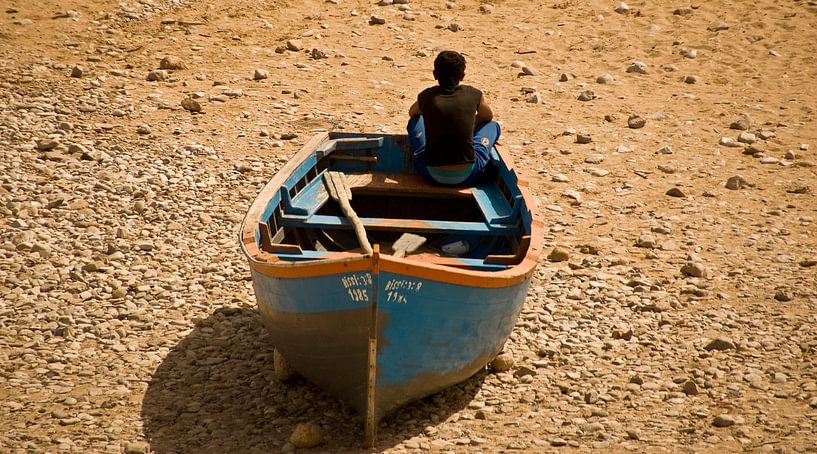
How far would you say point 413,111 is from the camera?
10211 mm

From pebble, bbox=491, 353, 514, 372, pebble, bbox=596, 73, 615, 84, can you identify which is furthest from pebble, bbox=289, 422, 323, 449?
pebble, bbox=596, 73, 615, 84

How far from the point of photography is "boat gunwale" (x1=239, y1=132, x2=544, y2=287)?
22.8 ft

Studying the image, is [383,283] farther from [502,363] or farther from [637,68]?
[637,68]

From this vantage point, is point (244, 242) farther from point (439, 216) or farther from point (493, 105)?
point (493, 105)

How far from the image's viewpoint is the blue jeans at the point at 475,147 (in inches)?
387

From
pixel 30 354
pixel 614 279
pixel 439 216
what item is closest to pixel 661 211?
pixel 614 279

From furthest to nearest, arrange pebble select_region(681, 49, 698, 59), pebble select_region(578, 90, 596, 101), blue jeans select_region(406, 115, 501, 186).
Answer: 1. pebble select_region(681, 49, 698, 59)
2. pebble select_region(578, 90, 596, 101)
3. blue jeans select_region(406, 115, 501, 186)

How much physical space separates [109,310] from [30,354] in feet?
3.08

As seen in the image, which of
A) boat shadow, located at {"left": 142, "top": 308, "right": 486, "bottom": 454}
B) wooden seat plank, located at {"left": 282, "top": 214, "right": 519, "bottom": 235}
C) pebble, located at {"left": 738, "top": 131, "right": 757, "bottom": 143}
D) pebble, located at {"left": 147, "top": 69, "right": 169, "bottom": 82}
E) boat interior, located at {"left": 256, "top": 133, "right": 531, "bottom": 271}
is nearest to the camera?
boat shadow, located at {"left": 142, "top": 308, "right": 486, "bottom": 454}

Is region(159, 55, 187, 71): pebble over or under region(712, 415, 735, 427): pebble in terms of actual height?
under

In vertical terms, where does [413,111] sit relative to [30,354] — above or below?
above

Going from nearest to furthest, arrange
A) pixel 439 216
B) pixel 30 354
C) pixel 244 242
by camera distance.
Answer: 1. pixel 244 242
2. pixel 30 354
3. pixel 439 216

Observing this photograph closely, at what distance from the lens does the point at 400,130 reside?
13.8 metres

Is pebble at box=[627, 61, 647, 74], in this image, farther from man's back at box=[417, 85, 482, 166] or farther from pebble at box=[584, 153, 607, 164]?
man's back at box=[417, 85, 482, 166]
